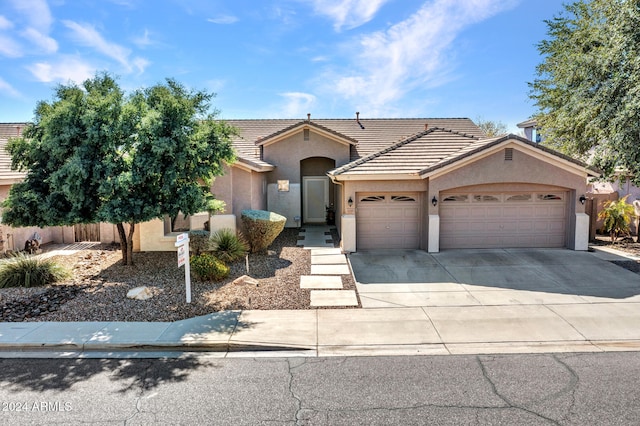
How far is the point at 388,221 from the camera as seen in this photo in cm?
1398

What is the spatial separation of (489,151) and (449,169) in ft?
4.61

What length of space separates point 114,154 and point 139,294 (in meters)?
3.35

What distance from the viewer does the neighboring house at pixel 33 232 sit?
527 inches

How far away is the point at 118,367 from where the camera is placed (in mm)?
6086

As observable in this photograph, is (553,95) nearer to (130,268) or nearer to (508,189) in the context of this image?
(508,189)

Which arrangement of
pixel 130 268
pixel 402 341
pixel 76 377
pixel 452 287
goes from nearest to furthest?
pixel 76 377 < pixel 402 341 < pixel 452 287 < pixel 130 268

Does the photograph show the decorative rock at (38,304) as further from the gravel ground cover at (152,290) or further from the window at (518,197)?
the window at (518,197)

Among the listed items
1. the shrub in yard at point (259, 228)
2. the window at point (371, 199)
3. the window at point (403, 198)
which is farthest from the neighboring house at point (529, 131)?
the shrub in yard at point (259, 228)

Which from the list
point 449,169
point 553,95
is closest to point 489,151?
point 449,169

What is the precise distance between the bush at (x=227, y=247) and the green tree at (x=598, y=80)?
12.2 metres

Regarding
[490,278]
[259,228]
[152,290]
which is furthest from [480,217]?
[152,290]

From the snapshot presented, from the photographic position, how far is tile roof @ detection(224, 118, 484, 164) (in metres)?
21.7

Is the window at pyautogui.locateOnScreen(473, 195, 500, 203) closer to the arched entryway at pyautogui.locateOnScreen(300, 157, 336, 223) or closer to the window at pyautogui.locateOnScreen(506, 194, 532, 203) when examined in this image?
the window at pyautogui.locateOnScreen(506, 194, 532, 203)

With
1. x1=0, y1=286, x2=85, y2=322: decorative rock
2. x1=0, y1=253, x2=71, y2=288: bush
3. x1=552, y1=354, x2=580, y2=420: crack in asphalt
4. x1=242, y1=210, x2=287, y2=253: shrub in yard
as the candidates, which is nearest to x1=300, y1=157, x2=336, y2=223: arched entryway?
x1=242, y1=210, x2=287, y2=253: shrub in yard
